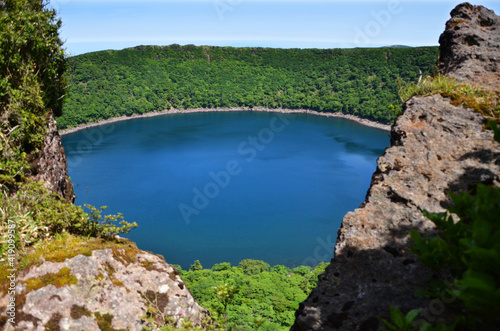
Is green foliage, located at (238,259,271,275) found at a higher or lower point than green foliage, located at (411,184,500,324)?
lower

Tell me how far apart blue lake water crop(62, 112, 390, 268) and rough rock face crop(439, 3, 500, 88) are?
2466cm

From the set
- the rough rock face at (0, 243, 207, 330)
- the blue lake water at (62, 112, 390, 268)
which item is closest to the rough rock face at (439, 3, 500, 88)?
the rough rock face at (0, 243, 207, 330)

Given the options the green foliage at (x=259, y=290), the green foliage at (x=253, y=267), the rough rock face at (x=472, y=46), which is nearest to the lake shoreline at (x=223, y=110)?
the green foliage at (x=253, y=267)

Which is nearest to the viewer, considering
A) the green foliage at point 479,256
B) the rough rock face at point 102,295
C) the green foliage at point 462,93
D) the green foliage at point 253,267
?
the green foliage at point 479,256

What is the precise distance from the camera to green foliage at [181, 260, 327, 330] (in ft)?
58.3

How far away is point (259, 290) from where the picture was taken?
69.8ft

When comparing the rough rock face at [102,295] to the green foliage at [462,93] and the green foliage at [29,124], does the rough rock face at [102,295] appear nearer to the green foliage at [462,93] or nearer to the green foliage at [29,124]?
the green foliage at [29,124]

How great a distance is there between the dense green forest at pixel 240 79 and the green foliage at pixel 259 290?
232 feet

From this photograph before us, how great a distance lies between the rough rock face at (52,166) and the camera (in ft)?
22.2

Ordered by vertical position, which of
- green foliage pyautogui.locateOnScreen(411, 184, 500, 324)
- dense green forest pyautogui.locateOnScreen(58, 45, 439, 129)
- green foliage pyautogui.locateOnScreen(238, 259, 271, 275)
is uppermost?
dense green forest pyautogui.locateOnScreen(58, 45, 439, 129)

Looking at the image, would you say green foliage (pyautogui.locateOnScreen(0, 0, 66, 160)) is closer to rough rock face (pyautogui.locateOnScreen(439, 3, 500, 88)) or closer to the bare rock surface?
the bare rock surface

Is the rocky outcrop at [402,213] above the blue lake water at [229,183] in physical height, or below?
above

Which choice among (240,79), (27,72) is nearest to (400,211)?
(27,72)

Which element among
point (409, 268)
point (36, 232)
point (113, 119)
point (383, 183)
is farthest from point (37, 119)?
point (113, 119)
